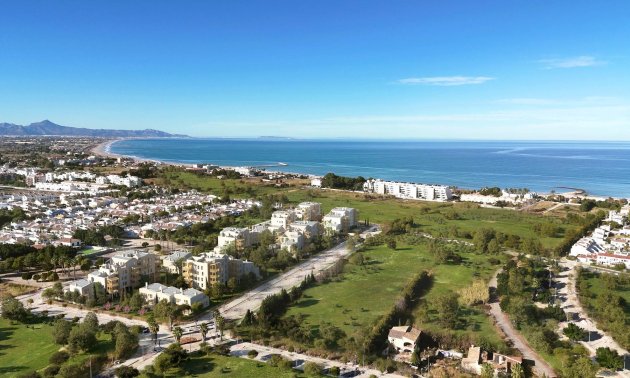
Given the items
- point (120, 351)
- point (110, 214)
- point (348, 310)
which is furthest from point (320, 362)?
point (110, 214)

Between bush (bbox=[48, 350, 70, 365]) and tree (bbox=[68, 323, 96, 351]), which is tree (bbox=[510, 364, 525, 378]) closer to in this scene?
tree (bbox=[68, 323, 96, 351])

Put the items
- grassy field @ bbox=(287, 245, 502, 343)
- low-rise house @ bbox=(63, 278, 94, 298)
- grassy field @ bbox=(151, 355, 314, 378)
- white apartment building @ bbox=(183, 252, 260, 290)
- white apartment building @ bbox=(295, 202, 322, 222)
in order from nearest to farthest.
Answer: grassy field @ bbox=(151, 355, 314, 378) < grassy field @ bbox=(287, 245, 502, 343) < low-rise house @ bbox=(63, 278, 94, 298) < white apartment building @ bbox=(183, 252, 260, 290) < white apartment building @ bbox=(295, 202, 322, 222)

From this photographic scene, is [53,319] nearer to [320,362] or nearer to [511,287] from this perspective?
[320,362]

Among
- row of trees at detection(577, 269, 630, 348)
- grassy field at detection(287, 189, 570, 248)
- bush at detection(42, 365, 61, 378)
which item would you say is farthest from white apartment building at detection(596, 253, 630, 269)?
bush at detection(42, 365, 61, 378)

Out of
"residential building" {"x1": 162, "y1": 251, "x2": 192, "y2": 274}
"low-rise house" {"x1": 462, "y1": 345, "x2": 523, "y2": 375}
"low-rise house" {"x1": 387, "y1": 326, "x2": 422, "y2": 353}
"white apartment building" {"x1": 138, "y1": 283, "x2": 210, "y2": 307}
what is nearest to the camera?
"low-rise house" {"x1": 462, "y1": 345, "x2": 523, "y2": 375}

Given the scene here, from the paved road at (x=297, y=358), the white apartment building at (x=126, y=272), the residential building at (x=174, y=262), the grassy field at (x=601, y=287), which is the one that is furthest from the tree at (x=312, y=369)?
the grassy field at (x=601, y=287)
